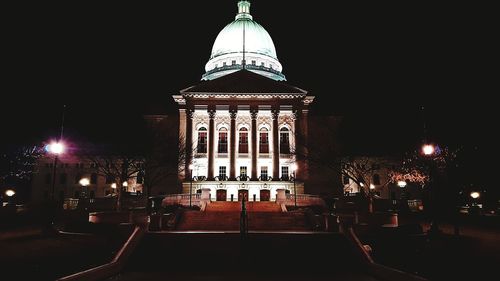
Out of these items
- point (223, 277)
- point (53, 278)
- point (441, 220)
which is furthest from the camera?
point (441, 220)

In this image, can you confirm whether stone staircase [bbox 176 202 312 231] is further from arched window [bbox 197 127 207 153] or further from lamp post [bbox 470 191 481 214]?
arched window [bbox 197 127 207 153]

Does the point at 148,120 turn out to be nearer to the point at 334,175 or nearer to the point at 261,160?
the point at 261,160

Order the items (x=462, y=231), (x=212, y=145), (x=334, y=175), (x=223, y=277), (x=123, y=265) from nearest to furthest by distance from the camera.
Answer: (x=223, y=277)
(x=123, y=265)
(x=462, y=231)
(x=212, y=145)
(x=334, y=175)

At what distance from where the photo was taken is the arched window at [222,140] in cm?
5844

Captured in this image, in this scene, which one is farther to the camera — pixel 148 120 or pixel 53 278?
pixel 148 120

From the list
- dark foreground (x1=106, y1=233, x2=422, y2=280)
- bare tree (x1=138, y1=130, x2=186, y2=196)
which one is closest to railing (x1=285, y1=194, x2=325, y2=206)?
bare tree (x1=138, y1=130, x2=186, y2=196)

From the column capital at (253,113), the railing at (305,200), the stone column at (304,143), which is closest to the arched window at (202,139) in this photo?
the column capital at (253,113)

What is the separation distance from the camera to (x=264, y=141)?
59281 mm

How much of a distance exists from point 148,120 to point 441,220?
44.0 meters

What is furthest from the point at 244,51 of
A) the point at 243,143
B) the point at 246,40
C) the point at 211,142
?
the point at 211,142

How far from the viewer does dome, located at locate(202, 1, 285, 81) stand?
8156 centimetres

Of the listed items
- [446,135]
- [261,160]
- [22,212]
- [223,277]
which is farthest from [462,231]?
[22,212]

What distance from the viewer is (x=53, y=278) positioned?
13.8 metres

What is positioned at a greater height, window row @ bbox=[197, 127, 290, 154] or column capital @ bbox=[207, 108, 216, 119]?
column capital @ bbox=[207, 108, 216, 119]
